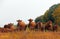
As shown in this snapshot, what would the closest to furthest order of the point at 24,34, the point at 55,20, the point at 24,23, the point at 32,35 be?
the point at 24,34 < the point at 32,35 < the point at 24,23 < the point at 55,20

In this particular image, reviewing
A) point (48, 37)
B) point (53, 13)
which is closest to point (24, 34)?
point (48, 37)

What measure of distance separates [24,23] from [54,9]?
27.3 ft

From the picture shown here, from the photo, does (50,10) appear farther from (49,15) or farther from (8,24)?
(8,24)

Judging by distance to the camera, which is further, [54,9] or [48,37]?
[54,9]

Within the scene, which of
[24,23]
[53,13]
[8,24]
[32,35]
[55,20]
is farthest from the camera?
[53,13]

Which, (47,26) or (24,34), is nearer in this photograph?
Answer: (24,34)

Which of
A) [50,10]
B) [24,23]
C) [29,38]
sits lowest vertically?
[29,38]

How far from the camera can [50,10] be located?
23484 mm

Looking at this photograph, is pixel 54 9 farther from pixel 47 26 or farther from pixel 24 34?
pixel 24 34

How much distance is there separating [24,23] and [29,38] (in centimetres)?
757

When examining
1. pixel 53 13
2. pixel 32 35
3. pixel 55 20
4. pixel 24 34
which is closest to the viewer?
pixel 24 34

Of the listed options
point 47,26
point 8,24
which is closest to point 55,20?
point 47,26

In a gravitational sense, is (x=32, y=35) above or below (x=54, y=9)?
below

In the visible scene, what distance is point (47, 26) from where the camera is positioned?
1572 cm
